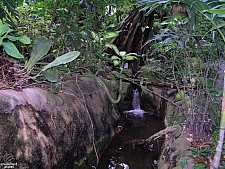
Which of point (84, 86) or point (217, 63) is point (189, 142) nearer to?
point (217, 63)

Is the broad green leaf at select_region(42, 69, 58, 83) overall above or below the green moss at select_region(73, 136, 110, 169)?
above

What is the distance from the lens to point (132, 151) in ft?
9.64

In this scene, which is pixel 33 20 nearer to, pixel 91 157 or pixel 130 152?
pixel 91 157

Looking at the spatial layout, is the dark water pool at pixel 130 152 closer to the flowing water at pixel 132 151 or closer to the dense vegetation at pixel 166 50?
the flowing water at pixel 132 151

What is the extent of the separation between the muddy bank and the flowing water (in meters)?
0.19

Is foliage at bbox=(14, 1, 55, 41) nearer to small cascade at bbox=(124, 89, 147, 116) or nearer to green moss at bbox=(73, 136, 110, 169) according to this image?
green moss at bbox=(73, 136, 110, 169)

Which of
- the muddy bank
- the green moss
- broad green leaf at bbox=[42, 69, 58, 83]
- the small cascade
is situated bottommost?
the small cascade

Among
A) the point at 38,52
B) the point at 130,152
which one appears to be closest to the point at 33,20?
the point at 38,52

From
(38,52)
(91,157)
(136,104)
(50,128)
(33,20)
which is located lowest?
(136,104)

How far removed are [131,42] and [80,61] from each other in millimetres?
1963

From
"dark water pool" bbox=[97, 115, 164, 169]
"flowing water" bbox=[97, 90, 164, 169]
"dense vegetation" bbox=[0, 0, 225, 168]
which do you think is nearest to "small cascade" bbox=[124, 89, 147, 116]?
"flowing water" bbox=[97, 90, 164, 169]

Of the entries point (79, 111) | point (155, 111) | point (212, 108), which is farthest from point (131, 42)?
point (212, 108)

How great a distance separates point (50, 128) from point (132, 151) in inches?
59.8

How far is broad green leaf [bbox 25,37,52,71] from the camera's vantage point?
1.87 meters
